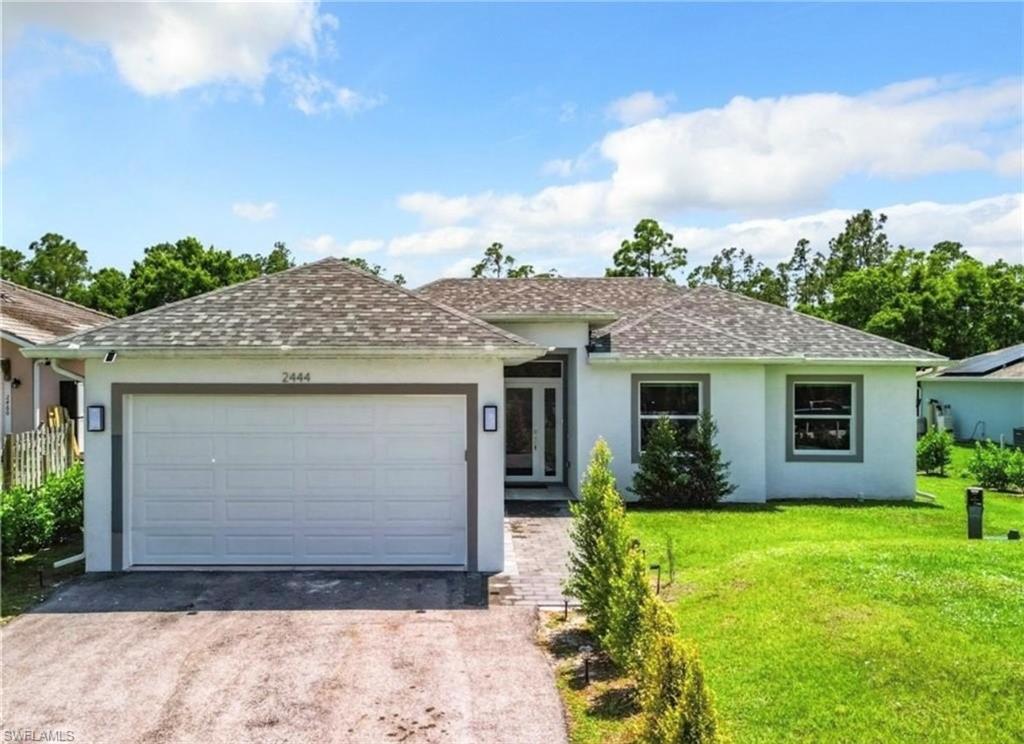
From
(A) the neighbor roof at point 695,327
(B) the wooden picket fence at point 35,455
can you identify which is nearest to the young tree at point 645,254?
(A) the neighbor roof at point 695,327

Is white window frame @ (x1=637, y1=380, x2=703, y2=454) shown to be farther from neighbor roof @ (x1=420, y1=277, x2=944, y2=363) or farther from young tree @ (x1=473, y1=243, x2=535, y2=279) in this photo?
young tree @ (x1=473, y1=243, x2=535, y2=279)

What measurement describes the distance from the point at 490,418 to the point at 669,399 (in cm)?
690

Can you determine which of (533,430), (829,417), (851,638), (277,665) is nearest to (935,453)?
(829,417)

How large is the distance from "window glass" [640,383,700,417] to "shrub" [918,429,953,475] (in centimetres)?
1006

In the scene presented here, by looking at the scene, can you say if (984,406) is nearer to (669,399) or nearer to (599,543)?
(669,399)

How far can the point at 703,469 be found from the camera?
14891mm

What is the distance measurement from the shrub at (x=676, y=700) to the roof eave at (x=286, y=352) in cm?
555

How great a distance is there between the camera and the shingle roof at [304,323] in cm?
984

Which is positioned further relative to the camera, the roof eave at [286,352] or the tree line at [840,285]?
the tree line at [840,285]

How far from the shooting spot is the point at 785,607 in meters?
7.60

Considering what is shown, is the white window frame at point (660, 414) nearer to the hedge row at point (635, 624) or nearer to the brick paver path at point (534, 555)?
the brick paver path at point (534, 555)

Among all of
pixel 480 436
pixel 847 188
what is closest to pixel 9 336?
pixel 480 436

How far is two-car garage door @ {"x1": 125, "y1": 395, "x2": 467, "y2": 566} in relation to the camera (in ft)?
33.1

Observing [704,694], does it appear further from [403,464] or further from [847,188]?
[847,188]
